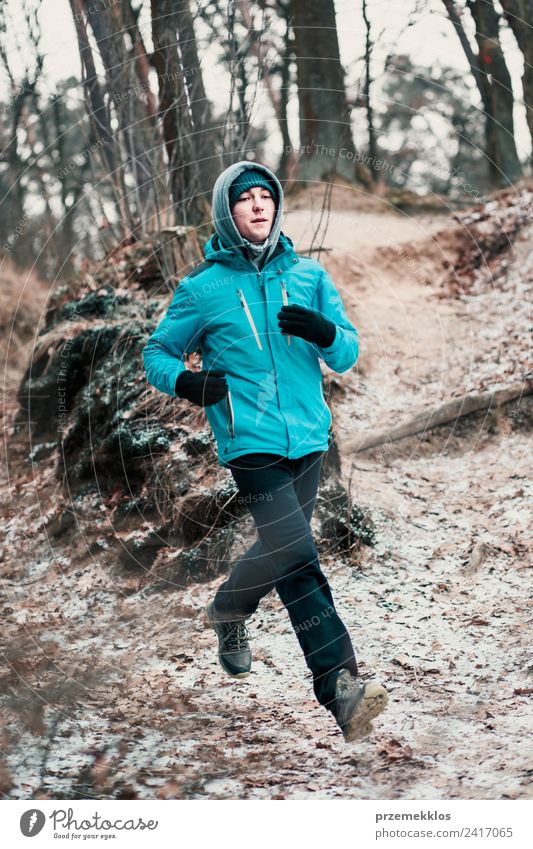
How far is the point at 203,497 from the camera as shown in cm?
535

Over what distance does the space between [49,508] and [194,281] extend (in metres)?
2.77

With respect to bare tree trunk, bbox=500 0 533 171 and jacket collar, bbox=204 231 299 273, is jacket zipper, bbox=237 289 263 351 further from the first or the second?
bare tree trunk, bbox=500 0 533 171

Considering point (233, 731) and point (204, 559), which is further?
point (204, 559)

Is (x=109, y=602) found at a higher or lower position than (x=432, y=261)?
lower

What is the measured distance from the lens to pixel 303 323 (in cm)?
358

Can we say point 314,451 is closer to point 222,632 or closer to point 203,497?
point 222,632

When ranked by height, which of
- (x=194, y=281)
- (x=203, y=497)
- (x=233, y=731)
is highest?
(x=194, y=281)

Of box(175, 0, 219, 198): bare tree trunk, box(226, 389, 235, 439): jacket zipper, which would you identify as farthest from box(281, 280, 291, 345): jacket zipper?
box(175, 0, 219, 198): bare tree trunk

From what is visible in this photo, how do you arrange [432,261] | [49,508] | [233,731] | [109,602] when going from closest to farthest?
[233,731]
[109,602]
[49,508]
[432,261]

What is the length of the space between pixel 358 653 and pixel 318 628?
1142mm

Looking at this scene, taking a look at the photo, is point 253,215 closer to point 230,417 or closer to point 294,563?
point 230,417

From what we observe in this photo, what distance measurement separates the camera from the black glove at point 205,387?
138 inches

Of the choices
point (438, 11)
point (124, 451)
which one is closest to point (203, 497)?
point (124, 451)

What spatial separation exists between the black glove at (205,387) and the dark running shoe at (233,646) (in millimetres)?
1032
